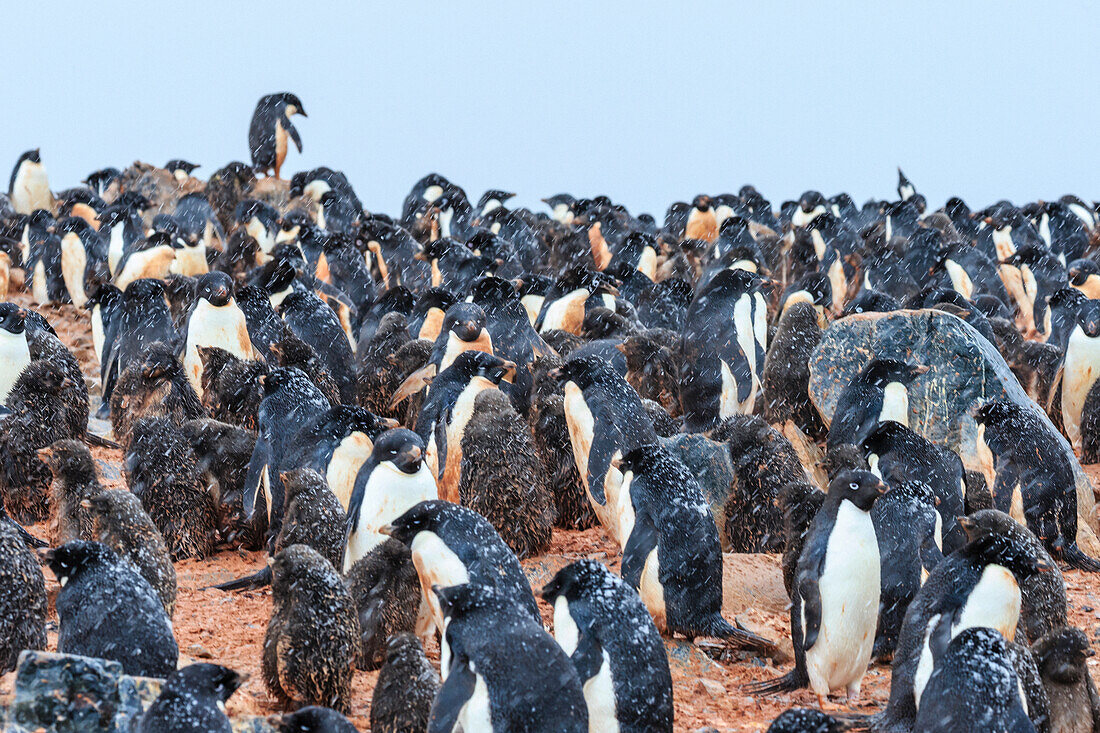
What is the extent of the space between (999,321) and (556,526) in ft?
17.3

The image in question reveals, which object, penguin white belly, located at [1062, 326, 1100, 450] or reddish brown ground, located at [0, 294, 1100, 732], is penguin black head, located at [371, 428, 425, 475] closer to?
reddish brown ground, located at [0, 294, 1100, 732]

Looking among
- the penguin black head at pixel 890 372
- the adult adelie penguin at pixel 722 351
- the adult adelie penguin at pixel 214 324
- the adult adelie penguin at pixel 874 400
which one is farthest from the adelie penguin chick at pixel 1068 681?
the adult adelie penguin at pixel 214 324

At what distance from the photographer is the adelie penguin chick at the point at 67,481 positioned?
602 centimetres

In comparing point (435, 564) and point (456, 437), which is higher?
point (456, 437)

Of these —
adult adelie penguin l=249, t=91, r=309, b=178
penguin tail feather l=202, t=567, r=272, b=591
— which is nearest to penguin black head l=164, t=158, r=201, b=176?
adult adelie penguin l=249, t=91, r=309, b=178

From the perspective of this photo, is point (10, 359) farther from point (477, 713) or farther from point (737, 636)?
point (477, 713)

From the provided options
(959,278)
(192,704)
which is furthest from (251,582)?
(959,278)

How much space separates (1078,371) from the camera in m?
10.3

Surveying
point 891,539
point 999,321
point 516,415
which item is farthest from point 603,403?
point 999,321

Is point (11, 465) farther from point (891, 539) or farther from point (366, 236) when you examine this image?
point (366, 236)

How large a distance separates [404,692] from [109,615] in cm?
105

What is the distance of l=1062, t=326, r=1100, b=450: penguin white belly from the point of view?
10258 mm

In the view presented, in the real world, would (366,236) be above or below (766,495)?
above

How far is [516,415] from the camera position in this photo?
22.6 feet
